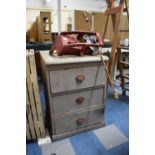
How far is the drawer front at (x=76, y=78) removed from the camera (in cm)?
151

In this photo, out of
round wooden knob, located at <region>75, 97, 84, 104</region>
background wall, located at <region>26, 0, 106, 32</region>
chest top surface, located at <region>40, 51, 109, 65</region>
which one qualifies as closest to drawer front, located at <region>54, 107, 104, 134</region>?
round wooden knob, located at <region>75, 97, 84, 104</region>

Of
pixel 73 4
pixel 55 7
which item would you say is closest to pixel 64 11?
pixel 55 7

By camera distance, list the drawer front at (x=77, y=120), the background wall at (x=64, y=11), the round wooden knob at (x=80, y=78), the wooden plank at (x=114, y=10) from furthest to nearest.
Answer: the background wall at (x=64, y=11)
the wooden plank at (x=114, y=10)
the drawer front at (x=77, y=120)
the round wooden knob at (x=80, y=78)

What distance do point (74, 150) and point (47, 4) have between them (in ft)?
15.7

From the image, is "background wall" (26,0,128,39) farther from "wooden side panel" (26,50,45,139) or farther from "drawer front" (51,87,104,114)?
"wooden side panel" (26,50,45,139)

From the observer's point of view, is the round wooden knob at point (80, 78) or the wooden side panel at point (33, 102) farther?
the round wooden knob at point (80, 78)

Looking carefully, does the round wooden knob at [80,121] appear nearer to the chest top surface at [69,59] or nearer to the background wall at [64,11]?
the chest top surface at [69,59]

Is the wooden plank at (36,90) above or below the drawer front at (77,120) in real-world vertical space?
above

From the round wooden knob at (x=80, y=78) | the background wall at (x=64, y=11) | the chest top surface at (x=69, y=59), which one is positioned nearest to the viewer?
the chest top surface at (x=69, y=59)

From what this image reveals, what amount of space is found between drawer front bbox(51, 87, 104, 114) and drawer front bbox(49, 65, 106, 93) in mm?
79

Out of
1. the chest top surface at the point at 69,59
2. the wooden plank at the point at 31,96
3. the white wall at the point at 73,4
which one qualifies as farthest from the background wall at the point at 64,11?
the wooden plank at the point at 31,96

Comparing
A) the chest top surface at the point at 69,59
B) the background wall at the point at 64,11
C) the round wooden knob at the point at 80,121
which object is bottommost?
the round wooden knob at the point at 80,121

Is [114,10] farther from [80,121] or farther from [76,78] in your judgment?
[80,121]
